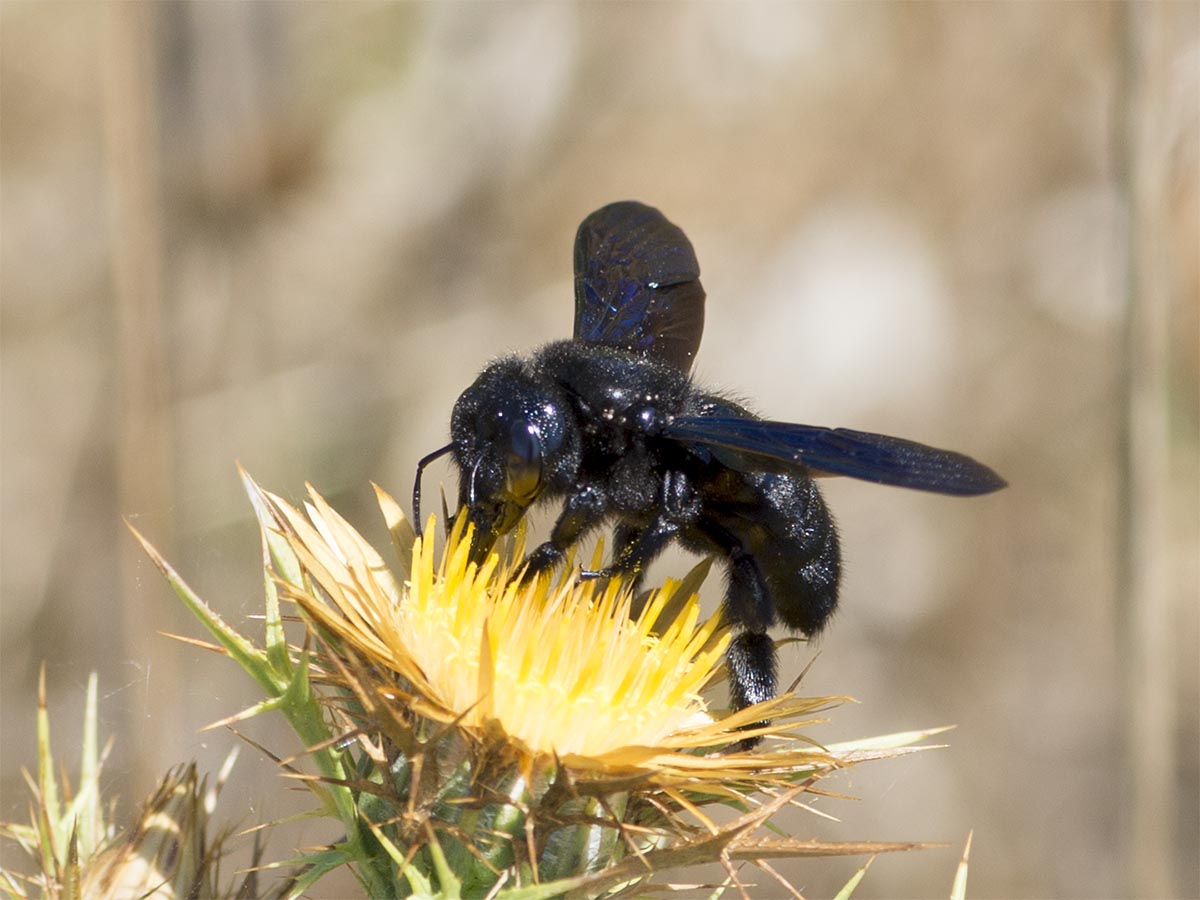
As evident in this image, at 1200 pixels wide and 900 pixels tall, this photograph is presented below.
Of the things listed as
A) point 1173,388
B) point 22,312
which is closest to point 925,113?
point 1173,388

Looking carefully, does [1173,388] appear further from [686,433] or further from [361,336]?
[686,433]

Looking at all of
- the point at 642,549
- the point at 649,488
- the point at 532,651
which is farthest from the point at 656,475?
the point at 532,651

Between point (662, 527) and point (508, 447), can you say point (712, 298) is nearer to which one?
point (662, 527)

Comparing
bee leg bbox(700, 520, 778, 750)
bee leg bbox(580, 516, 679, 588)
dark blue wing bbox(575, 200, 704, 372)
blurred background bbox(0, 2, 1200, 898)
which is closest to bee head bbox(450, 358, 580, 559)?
bee leg bbox(580, 516, 679, 588)

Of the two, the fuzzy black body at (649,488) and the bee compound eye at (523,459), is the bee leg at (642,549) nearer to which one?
the fuzzy black body at (649,488)

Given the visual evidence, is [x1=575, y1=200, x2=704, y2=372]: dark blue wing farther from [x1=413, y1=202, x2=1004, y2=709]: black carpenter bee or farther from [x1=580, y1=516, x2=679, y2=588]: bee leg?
[x1=580, y1=516, x2=679, y2=588]: bee leg

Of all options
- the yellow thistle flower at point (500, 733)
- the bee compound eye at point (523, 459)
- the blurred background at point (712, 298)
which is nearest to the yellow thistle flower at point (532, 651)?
the yellow thistle flower at point (500, 733)
